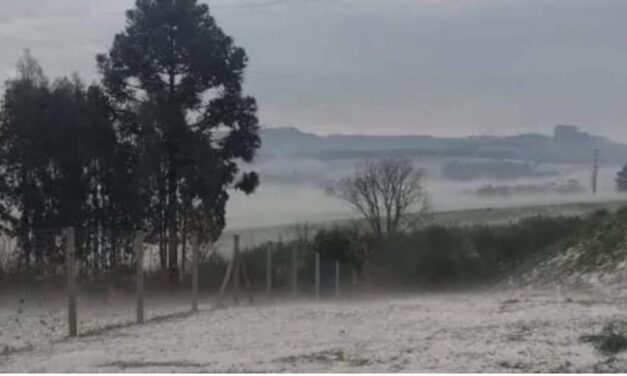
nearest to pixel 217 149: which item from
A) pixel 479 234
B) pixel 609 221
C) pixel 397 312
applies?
pixel 479 234

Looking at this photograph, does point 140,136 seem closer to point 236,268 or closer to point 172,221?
point 172,221

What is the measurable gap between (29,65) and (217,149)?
19.8 feet

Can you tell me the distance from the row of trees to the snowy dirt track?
15.2 metres

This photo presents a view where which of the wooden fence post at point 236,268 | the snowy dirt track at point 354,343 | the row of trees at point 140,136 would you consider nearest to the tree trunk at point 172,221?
the row of trees at point 140,136

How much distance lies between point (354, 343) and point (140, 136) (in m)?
21.8

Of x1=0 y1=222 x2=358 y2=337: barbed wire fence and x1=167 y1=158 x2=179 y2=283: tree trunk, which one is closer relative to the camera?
x1=0 y1=222 x2=358 y2=337: barbed wire fence

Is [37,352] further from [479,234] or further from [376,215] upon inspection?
[376,215]

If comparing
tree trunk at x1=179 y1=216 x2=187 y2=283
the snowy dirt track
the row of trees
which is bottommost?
the snowy dirt track

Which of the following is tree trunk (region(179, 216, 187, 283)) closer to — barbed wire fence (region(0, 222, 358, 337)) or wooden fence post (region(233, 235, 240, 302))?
barbed wire fence (region(0, 222, 358, 337))

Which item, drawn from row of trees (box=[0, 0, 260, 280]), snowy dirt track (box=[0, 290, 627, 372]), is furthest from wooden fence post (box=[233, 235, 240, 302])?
row of trees (box=[0, 0, 260, 280])

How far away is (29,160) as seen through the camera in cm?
3241

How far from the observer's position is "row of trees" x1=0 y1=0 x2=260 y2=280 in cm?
3203

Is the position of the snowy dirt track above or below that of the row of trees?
below

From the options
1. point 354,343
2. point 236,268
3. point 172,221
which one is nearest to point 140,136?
point 172,221
